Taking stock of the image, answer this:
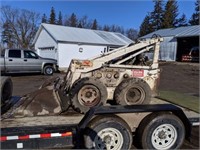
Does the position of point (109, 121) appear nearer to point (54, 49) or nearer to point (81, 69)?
point (81, 69)

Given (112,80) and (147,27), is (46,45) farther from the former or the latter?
(147,27)

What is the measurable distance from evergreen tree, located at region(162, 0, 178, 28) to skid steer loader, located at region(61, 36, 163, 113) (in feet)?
180

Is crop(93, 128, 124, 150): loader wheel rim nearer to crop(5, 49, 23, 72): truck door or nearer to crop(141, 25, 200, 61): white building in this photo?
crop(5, 49, 23, 72): truck door

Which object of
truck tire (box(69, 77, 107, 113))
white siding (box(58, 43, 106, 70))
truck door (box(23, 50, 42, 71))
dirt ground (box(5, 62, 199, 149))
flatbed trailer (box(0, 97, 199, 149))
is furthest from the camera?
white siding (box(58, 43, 106, 70))

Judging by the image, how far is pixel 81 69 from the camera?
618cm

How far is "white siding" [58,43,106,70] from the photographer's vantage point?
24.4 m

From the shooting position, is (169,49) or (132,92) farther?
(169,49)

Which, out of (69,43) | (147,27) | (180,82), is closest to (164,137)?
(180,82)

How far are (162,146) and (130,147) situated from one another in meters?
0.54

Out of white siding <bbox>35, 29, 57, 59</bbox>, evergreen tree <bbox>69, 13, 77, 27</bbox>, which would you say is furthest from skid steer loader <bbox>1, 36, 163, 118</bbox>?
evergreen tree <bbox>69, 13, 77, 27</bbox>

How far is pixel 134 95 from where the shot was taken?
20.4 ft

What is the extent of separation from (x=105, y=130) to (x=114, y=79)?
2666 mm

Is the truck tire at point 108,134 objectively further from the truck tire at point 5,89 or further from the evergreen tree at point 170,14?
the evergreen tree at point 170,14

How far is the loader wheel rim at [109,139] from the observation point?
150 inches
